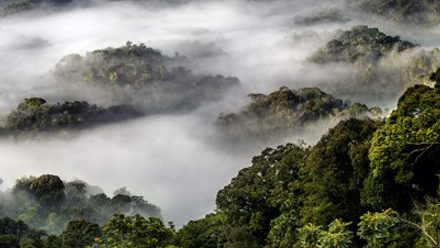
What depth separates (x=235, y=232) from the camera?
151 ft

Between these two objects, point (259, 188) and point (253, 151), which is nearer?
point (259, 188)

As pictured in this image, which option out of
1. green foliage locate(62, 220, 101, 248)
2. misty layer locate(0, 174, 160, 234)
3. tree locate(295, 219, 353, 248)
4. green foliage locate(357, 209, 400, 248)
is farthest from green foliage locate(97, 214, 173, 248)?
misty layer locate(0, 174, 160, 234)

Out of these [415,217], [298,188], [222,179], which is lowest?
[415,217]

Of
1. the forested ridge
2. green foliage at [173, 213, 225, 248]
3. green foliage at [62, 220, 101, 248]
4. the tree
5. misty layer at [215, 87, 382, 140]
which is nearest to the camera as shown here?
the tree

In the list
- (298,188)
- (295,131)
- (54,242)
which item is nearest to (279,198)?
(298,188)

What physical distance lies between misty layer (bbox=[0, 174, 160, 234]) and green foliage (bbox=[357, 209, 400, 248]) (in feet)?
305

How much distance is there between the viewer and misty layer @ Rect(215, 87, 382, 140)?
150 m

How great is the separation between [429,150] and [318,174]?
8865mm

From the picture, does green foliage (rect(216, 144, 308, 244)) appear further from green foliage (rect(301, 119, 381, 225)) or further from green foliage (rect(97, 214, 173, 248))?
green foliage (rect(97, 214, 173, 248))

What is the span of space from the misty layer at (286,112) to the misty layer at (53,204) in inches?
1844

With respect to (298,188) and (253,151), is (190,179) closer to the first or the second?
(253,151)

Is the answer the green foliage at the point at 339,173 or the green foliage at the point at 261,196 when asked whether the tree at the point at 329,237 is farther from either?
the green foliage at the point at 261,196

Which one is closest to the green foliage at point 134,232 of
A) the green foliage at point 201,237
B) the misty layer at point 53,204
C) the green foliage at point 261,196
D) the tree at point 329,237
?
the green foliage at point 261,196

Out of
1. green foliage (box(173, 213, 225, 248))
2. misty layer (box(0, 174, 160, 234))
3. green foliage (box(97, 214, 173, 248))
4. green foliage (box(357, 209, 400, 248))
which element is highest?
misty layer (box(0, 174, 160, 234))
